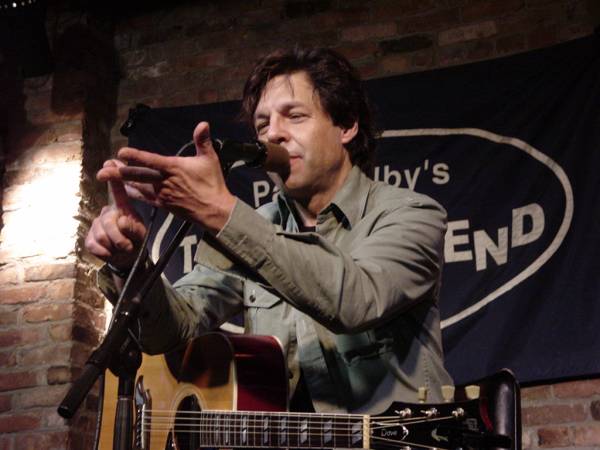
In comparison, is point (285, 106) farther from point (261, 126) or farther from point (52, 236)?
point (52, 236)

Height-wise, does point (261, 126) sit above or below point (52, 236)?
below

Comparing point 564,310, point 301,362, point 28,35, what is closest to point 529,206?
point 564,310

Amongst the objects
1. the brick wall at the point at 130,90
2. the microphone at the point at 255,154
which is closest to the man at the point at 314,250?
the microphone at the point at 255,154

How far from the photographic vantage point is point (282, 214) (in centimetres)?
238

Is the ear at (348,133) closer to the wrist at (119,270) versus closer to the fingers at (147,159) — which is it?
the wrist at (119,270)

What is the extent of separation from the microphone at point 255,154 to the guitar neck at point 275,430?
522mm

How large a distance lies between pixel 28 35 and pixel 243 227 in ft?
9.09

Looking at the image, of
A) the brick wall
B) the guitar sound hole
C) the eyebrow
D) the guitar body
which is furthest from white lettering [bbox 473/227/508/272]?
the guitar sound hole

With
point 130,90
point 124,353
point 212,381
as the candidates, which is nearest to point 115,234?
point 124,353

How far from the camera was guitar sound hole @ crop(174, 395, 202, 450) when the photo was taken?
185cm

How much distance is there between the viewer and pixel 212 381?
190 centimetres

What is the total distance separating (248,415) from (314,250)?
40 cm

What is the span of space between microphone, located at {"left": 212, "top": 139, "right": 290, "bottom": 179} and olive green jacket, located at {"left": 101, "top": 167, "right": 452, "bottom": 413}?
146 millimetres

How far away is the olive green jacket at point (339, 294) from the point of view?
1.58 meters
